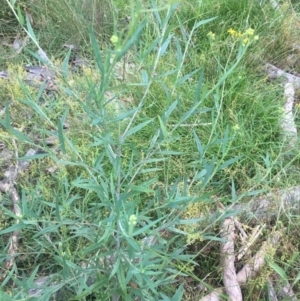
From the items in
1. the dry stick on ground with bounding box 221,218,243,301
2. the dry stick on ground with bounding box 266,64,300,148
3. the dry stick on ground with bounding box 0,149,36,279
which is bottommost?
the dry stick on ground with bounding box 0,149,36,279

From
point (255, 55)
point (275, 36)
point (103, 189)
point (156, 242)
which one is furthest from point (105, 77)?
point (275, 36)

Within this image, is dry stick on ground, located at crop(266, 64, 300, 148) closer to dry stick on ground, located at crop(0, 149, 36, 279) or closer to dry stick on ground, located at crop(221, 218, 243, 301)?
dry stick on ground, located at crop(221, 218, 243, 301)

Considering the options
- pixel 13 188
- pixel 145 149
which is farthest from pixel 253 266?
pixel 13 188

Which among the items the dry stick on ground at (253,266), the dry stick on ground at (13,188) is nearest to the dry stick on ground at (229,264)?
the dry stick on ground at (253,266)

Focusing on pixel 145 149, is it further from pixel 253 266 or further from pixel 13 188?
pixel 253 266

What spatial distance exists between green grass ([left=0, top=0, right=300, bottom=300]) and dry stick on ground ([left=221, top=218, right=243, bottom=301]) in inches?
1.4

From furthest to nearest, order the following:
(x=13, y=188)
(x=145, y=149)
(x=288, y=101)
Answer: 1. (x=288, y=101)
2. (x=145, y=149)
3. (x=13, y=188)

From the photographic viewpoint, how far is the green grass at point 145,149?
42.6 inches

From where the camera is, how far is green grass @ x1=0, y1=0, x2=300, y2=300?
108 cm

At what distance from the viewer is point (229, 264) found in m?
1.57

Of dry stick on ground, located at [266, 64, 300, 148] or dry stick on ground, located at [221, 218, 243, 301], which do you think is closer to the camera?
dry stick on ground, located at [221, 218, 243, 301]

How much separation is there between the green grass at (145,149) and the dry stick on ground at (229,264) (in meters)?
0.04

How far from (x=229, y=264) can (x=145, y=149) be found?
61cm

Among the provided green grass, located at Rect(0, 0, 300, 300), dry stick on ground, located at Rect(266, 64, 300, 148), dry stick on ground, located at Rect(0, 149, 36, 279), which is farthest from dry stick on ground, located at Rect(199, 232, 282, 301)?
dry stick on ground, located at Rect(0, 149, 36, 279)
